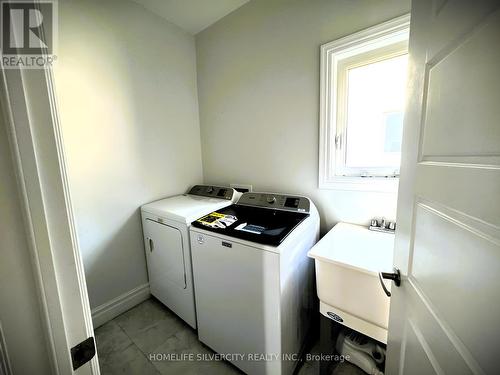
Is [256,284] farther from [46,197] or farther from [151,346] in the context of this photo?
[151,346]

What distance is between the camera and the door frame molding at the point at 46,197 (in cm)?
36

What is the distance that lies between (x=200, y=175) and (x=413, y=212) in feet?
7.14

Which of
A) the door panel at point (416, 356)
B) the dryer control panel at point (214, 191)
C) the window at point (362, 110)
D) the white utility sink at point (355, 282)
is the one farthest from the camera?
Answer: the dryer control panel at point (214, 191)

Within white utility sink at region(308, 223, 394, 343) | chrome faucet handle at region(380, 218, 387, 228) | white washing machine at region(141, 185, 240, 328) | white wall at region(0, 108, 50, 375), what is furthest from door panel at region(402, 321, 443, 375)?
white washing machine at region(141, 185, 240, 328)

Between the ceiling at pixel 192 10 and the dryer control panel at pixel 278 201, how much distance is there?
1800 mm

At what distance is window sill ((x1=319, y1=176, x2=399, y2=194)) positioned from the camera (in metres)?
1.34

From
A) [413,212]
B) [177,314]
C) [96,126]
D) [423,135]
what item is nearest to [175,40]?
[96,126]

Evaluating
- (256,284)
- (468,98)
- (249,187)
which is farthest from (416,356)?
(249,187)

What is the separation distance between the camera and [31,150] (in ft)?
1.22

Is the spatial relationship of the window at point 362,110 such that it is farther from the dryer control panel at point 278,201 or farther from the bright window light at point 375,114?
the dryer control panel at point 278,201

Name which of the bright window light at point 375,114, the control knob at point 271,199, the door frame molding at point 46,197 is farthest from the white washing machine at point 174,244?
the bright window light at point 375,114

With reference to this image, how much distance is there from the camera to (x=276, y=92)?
1747 mm

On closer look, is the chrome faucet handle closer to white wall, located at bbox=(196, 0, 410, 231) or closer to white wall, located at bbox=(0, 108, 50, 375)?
white wall, located at bbox=(196, 0, 410, 231)

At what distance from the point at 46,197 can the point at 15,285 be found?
17 centimetres
